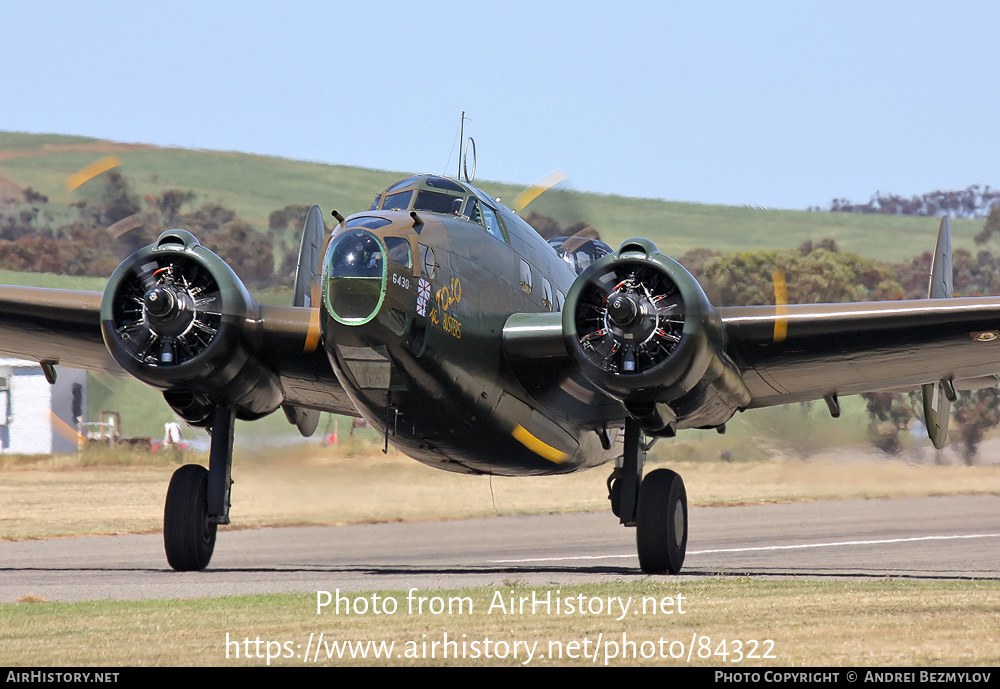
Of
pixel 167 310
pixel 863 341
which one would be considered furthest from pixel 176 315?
pixel 863 341

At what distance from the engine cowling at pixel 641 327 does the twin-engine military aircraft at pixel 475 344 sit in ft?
0.08

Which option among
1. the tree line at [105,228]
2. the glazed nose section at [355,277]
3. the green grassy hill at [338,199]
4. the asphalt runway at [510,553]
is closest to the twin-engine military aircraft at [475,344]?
the glazed nose section at [355,277]

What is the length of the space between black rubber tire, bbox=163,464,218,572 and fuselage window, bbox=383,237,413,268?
15.1 feet

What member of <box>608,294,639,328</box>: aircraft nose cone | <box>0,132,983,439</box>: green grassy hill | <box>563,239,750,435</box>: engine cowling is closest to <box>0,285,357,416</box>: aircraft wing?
<box>563,239,750,435</box>: engine cowling

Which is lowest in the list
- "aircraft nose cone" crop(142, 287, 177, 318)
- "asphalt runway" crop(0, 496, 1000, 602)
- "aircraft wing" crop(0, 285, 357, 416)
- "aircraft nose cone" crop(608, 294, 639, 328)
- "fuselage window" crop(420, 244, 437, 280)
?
"asphalt runway" crop(0, 496, 1000, 602)

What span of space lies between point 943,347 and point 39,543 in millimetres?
16320

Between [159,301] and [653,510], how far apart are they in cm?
628

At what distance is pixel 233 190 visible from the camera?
85.1 m

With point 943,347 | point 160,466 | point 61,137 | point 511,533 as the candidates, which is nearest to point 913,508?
point 511,533

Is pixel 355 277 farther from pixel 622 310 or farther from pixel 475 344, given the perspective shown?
pixel 622 310

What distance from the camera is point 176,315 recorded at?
13656mm

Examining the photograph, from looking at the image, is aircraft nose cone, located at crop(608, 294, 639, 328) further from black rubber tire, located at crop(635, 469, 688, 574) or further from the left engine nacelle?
the left engine nacelle

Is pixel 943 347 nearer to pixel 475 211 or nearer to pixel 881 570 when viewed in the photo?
pixel 881 570

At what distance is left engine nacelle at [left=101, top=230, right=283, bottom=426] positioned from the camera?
44.6ft
